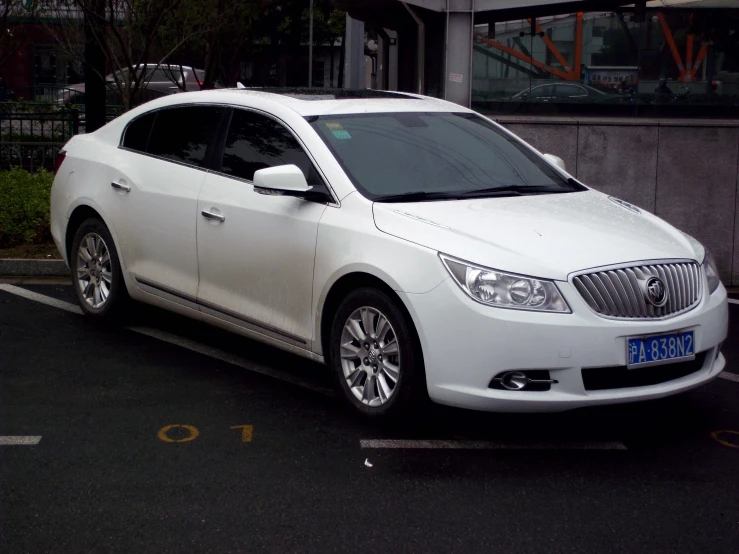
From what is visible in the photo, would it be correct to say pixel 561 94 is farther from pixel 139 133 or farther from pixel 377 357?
pixel 377 357

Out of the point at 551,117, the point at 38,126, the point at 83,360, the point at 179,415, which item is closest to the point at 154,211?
the point at 83,360

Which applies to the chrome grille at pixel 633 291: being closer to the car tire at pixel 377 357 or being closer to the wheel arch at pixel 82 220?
the car tire at pixel 377 357

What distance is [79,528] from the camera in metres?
4.21

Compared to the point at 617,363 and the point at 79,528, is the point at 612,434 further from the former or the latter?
the point at 79,528

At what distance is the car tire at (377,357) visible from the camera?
521 cm

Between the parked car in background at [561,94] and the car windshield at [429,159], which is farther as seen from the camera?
the parked car in background at [561,94]

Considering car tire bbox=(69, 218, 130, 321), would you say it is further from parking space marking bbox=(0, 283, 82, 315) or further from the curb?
the curb

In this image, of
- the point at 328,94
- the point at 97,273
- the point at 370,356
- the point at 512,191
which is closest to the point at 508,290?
the point at 370,356

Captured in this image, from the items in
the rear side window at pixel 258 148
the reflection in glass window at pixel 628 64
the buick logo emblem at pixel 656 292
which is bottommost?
the buick logo emblem at pixel 656 292

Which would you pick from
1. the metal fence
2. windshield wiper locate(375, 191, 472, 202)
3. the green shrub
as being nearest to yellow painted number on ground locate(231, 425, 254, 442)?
windshield wiper locate(375, 191, 472, 202)

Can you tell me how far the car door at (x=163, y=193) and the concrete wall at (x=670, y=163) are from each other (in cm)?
406

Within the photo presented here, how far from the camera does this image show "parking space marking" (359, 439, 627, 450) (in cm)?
526

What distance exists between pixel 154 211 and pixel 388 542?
134 inches

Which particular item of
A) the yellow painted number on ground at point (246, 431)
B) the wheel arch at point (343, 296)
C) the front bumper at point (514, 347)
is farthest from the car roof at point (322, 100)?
the yellow painted number on ground at point (246, 431)
